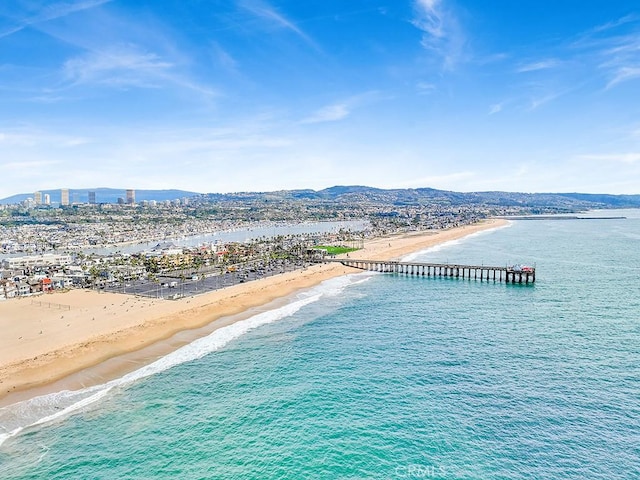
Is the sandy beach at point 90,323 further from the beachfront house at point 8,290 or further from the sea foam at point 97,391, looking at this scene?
the beachfront house at point 8,290

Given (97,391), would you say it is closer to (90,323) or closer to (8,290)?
(90,323)

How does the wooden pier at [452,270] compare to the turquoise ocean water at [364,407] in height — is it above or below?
above

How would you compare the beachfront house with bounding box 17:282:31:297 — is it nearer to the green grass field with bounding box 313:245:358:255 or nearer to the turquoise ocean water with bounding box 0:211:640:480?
the turquoise ocean water with bounding box 0:211:640:480

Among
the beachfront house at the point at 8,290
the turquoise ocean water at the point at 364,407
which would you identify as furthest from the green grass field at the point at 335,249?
the beachfront house at the point at 8,290

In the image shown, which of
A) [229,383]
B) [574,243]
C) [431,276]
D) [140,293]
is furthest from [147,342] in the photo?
[574,243]

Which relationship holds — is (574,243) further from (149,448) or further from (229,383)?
(149,448)

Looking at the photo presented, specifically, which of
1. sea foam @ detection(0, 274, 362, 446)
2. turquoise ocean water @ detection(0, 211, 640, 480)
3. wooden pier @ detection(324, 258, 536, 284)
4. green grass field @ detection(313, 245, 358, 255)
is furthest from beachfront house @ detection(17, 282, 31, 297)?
green grass field @ detection(313, 245, 358, 255)
